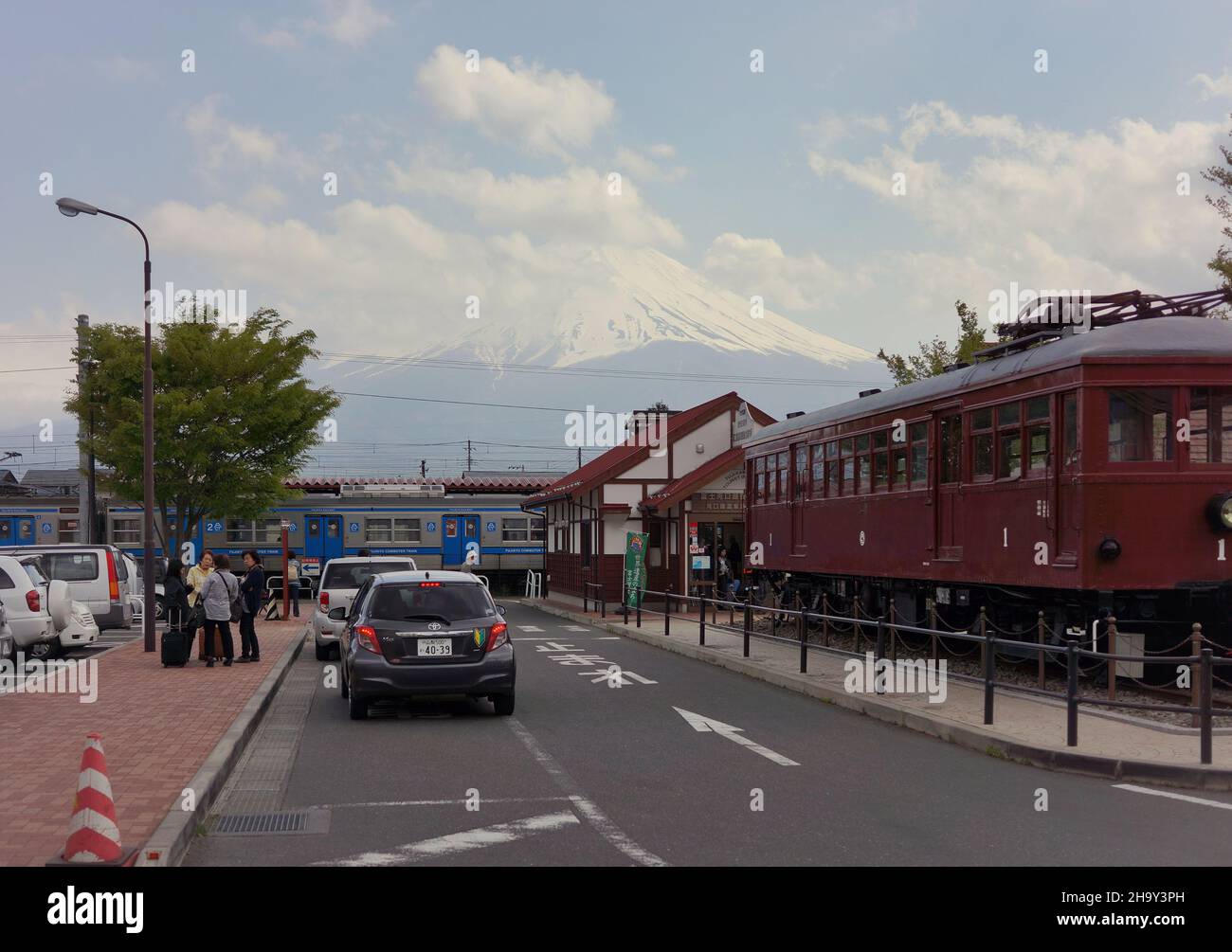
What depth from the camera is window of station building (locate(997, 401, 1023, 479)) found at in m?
16.0

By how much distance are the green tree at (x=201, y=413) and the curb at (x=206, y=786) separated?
25504mm

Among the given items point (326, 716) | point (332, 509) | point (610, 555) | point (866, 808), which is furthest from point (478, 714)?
point (332, 509)

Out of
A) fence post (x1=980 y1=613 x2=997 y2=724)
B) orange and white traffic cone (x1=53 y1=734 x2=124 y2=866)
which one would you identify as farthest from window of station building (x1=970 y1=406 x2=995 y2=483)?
orange and white traffic cone (x1=53 y1=734 x2=124 y2=866)

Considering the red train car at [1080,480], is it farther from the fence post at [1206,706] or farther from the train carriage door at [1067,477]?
the fence post at [1206,706]

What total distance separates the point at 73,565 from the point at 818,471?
13.9m

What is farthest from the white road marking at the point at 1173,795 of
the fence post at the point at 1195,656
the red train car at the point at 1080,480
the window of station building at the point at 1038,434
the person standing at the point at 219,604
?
the person standing at the point at 219,604

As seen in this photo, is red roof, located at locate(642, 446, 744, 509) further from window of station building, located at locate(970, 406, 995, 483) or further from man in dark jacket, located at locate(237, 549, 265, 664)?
window of station building, located at locate(970, 406, 995, 483)

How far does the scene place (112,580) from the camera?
2528 cm

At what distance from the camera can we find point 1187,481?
47.6 feet

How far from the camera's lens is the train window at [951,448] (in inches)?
703

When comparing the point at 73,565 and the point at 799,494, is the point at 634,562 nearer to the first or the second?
the point at 799,494

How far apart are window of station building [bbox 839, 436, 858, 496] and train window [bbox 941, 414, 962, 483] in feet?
11.9

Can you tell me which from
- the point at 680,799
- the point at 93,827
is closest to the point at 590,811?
the point at 680,799

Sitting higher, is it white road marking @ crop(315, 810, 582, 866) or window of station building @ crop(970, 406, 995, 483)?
window of station building @ crop(970, 406, 995, 483)
